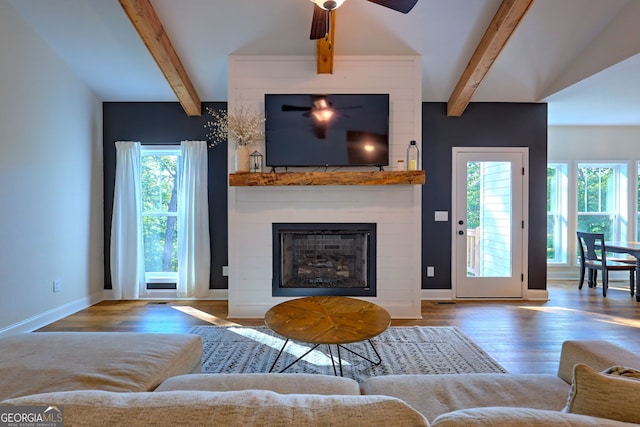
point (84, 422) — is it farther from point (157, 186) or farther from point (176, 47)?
point (157, 186)

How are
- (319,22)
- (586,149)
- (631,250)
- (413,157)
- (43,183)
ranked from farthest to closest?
(586,149), (631,250), (413,157), (43,183), (319,22)

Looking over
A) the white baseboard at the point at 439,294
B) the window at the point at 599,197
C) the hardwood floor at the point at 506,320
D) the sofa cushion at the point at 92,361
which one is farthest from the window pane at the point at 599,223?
the sofa cushion at the point at 92,361

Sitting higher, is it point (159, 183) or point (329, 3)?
point (329, 3)

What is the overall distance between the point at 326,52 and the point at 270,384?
124 inches

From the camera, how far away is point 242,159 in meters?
3.42

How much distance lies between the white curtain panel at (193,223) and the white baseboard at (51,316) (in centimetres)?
106

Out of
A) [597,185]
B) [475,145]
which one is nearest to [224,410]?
[475,145]

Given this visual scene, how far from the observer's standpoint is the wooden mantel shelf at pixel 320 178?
3328mm

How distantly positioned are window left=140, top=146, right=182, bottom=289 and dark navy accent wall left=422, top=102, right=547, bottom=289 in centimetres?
344

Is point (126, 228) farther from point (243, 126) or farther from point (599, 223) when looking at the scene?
point (599, 223)

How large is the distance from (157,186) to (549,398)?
15.0 ft

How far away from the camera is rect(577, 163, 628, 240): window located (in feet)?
17.6

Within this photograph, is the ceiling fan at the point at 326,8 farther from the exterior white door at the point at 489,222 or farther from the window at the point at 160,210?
the window at the point at 160,210

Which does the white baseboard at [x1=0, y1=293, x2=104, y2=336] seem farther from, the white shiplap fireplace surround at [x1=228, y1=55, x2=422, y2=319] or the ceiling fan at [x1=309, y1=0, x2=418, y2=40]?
the ceiling fan at [x1=309, y1=0, x2=418, y2=40]
